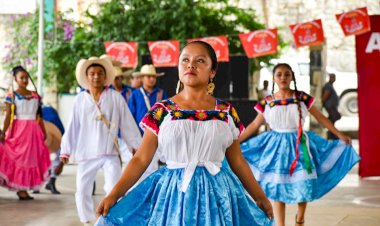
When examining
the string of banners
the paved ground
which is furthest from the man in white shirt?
the string of banners

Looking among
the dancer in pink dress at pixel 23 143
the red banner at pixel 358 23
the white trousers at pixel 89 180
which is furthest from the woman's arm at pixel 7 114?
the red banner at pixel 358 23

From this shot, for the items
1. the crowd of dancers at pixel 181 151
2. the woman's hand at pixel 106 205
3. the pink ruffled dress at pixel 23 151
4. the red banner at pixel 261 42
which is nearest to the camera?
the woman's hand at pixel 106 205

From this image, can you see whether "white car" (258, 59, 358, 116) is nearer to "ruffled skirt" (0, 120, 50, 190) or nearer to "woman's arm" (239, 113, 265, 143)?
"ruffled skirt" (0, 120, 50, 190)

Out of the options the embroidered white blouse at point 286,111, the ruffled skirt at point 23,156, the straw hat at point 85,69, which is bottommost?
the ruffled skirt at point 23,156

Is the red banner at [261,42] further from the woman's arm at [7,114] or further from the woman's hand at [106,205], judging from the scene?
the woman's hand at [106,205]

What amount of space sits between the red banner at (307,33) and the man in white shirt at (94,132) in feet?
26.9

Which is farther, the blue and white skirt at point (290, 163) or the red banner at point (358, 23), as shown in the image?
the red banner at point (358, 23)

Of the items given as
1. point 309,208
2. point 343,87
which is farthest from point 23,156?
point 343,87

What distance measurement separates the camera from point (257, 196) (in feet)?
14.8

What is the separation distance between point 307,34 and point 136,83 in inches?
146

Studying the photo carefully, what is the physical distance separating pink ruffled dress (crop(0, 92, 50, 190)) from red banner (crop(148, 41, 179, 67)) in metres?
6.02

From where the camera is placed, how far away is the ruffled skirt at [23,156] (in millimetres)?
10664

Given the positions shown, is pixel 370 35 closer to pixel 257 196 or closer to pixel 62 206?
pixel 62 206

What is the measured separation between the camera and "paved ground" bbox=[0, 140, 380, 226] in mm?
8477
